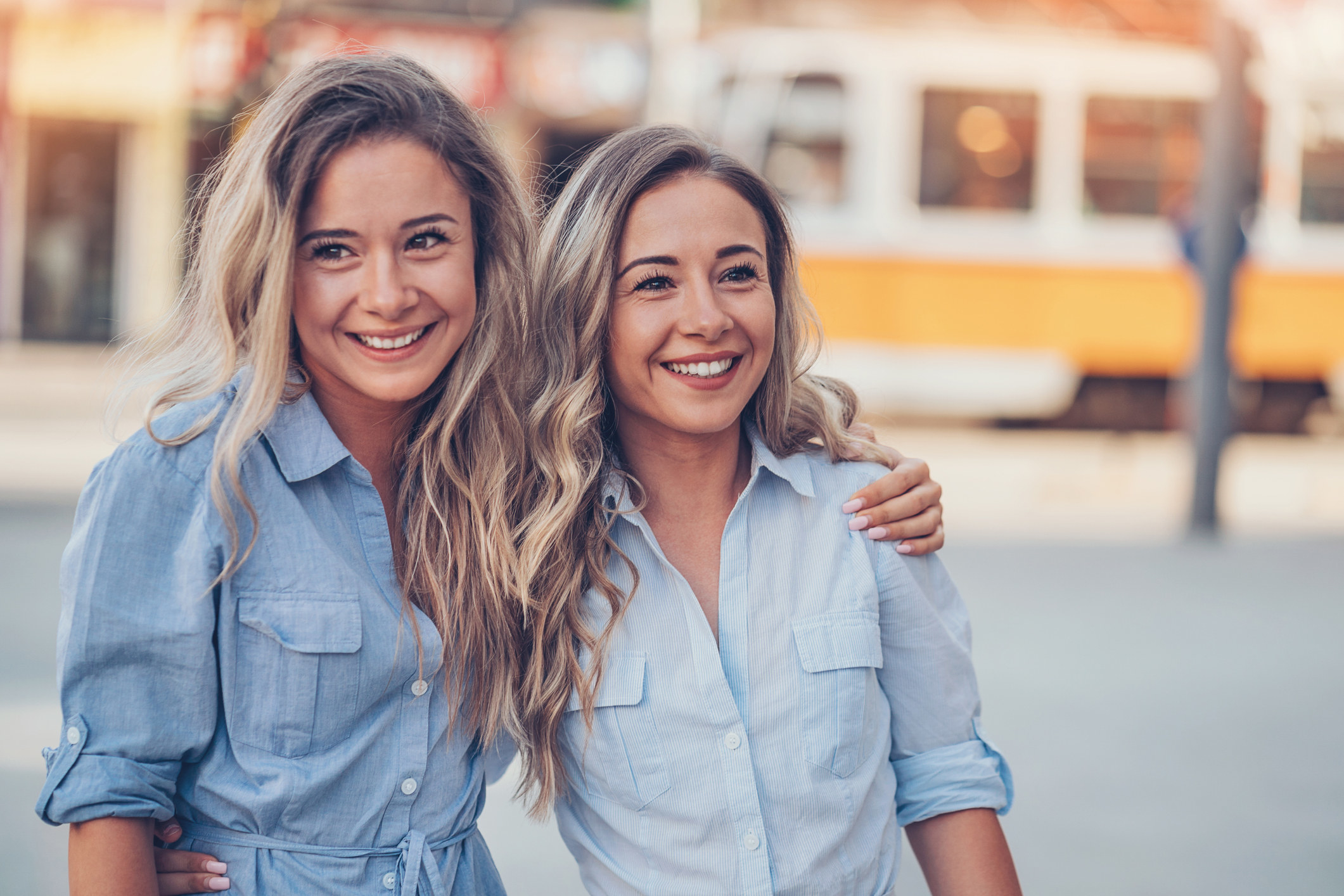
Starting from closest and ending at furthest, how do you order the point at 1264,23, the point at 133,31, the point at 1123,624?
the point at 1123,624 → the point at 1264,23 → the point at 133,31

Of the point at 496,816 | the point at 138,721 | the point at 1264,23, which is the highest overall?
the point at 1264,23

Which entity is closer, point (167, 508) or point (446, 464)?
point (167, 508)

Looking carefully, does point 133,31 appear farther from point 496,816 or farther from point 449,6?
point 496,816

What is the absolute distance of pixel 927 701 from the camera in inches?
85.0

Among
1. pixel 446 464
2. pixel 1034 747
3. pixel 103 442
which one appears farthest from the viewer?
pixel 103 442

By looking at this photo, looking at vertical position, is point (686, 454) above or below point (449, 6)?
below

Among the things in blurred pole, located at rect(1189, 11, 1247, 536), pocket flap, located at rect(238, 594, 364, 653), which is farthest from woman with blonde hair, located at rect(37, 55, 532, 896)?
blurred pole, located at rect(1189, 11, 1247, 536)

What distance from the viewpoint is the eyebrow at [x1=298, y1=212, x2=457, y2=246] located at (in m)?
2.00

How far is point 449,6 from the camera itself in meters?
14.7

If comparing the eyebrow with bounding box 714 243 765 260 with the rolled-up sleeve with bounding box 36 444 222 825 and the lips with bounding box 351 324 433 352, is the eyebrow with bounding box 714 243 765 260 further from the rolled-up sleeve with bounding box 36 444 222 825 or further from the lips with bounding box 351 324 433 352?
the rolled-up sleeve with bounding box 36 444 222 825

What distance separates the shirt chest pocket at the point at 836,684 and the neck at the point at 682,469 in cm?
27

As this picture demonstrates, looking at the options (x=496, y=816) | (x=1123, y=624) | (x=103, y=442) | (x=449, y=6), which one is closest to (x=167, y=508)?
(x=496, y=816)

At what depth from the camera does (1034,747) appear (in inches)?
179

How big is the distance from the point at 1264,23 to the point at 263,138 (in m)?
6.80
